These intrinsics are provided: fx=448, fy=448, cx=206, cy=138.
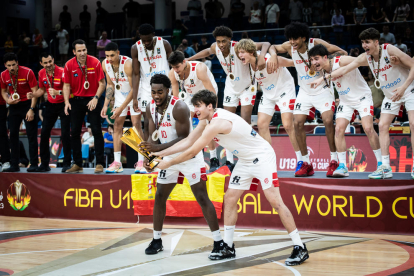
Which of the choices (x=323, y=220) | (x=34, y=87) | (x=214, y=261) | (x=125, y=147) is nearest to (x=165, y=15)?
(x=125, y=147)

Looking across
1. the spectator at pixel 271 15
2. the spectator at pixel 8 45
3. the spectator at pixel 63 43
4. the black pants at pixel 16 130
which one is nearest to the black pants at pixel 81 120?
the black pants at pixel 16 130

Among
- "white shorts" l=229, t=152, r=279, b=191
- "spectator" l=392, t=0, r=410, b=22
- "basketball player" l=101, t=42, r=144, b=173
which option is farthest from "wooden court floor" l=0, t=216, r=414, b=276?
"spectator" l=392, t=0, r=410, b=22

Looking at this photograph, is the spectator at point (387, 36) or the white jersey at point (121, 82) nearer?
the white jersey at point (121, 82)

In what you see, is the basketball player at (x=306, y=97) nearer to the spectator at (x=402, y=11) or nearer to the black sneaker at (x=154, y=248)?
the black sneaker at (x=154, y=248)

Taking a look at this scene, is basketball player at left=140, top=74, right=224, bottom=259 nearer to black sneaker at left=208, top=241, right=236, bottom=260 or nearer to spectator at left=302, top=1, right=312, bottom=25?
black sneaker at left=208, top=241, right=236, bottom=260

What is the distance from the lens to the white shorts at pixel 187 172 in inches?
198

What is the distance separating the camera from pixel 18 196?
8.11 metres

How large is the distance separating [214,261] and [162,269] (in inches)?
23.2

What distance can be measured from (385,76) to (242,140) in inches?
104

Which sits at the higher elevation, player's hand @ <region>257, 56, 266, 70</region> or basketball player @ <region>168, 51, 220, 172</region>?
player's hand @ <region>257, 56, 266, 70</region>

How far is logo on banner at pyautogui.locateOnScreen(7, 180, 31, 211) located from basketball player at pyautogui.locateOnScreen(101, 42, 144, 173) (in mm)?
1710

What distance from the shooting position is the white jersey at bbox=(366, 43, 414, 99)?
5945 millimetres

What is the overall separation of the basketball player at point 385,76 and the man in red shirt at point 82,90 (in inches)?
140

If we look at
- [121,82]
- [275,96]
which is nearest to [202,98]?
[275,96]
